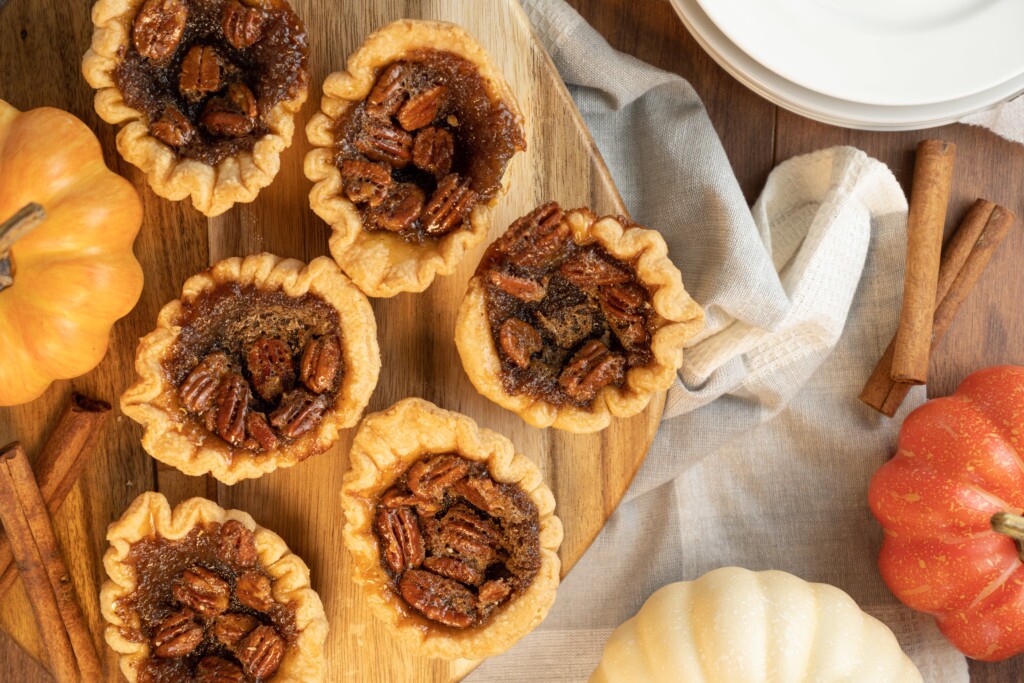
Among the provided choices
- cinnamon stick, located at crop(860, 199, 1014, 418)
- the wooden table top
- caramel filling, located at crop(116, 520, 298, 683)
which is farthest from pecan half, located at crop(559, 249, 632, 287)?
caramel filling, located at crop(116, 520, 298, 683)


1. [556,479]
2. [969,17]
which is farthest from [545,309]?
[969,17]

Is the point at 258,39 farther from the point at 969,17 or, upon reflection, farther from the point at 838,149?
the point at 969,17

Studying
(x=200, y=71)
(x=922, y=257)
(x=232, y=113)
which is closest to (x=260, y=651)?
(x=232, y=113)

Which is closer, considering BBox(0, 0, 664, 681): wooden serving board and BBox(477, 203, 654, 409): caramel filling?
BBox(477, 203, 654, 409): caramel filling

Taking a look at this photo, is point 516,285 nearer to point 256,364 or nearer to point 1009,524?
point 256,364

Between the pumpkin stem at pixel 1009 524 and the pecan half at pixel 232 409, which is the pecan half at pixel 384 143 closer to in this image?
the pecan half at pixel 232 409

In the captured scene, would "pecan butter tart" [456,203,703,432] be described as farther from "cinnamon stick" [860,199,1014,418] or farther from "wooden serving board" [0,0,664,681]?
"cinnamon stick" [860,199,1014,418]
